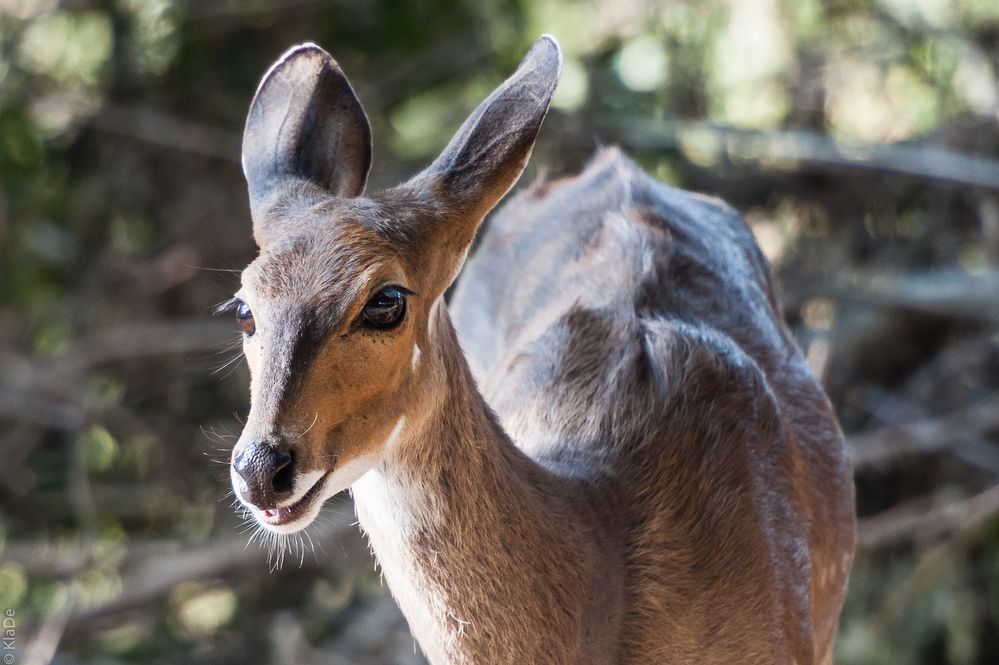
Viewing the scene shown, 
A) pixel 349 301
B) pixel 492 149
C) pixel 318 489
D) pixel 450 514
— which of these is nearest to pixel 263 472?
pixel 318 489

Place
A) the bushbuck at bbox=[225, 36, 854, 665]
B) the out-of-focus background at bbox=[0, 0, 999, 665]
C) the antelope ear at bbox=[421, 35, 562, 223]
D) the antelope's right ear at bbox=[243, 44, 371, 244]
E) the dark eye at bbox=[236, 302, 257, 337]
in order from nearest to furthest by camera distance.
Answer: the bushbuck at bbox=[225, 36, 854, 665] < the dark eye at bbox=[236, 302, 257, 337] < the antelope ear at bbox=[421, 35, 562, 223] < the antelope's right ear at bbox=[243, 44, 371, 244] < the out-of-focus background at bbox=[0, 0, 999, 665]

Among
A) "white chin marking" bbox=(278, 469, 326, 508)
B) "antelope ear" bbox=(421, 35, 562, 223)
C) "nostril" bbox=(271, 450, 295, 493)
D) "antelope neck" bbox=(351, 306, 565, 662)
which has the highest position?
"antelope ear" bbox=(421, 35, 562, 223)

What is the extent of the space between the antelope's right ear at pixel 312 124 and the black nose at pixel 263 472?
95cm

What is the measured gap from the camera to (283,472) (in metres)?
2.60

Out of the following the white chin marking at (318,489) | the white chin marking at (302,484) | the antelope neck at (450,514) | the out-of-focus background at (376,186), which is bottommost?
the out-of-focus background at (376,186)

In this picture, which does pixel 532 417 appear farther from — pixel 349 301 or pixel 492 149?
pixel 349 301

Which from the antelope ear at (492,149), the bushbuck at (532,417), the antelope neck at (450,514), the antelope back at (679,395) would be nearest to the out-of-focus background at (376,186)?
the antelope back at (679,395)

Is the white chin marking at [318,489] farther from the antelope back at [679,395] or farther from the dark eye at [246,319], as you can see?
the antelope back at [679,395]

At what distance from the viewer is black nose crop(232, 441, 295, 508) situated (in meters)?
2.56

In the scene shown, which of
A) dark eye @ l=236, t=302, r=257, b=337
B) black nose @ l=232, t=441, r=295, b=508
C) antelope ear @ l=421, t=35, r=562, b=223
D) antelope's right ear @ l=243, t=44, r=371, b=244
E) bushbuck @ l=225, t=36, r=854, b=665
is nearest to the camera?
black nose @ l=232, t=441, r=295, b=508

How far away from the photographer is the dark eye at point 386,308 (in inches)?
108

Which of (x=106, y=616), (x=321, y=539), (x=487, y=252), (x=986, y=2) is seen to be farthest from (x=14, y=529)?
(x=986, y=2)

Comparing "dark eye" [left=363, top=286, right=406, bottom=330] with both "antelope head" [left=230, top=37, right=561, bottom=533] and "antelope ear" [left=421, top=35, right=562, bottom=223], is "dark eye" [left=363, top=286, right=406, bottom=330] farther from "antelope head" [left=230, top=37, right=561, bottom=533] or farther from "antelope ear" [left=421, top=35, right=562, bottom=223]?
"antelope ear" [left=421, top=35, right=562, bottom=223]

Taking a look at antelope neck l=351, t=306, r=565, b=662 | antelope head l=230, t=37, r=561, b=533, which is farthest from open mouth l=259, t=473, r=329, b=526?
antelope neck l=351, t=306, r=565, b=662
